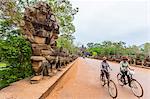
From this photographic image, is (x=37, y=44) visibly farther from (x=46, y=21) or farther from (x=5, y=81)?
(x=5, y=81)

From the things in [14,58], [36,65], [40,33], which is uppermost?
[40,33]

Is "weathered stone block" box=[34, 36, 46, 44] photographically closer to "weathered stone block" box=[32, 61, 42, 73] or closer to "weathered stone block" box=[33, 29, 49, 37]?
"weathered stone block" box=[33, 29, 49, 37]

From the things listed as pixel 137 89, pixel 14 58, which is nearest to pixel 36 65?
pixel 14 58

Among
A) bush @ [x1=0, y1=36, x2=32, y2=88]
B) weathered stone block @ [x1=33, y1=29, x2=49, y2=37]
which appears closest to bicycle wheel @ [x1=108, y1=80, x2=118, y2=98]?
weathered stone block @ [x1=33, y1=29, x2=49, y2=37]

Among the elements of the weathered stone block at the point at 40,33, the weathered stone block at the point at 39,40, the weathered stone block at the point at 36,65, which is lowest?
the weathered stone block at the point at 36,65

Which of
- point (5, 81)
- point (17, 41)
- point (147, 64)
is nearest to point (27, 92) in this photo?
point (5, 81)

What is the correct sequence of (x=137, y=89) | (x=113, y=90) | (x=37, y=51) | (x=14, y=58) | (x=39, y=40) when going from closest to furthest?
1. (x=113, y=90)
2. (x=37, y=51)
3. (x=137, y=89)
4. (x=39, y=40)
5. (x=14, y=58)

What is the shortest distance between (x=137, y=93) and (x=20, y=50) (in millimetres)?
5478

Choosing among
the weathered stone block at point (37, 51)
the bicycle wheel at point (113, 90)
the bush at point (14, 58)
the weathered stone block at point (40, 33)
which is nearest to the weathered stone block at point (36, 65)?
the weathered stone block at point (37, 51)

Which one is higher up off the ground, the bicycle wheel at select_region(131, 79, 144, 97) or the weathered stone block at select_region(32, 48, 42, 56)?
the weathered stone block at select_region(32, 48, 42, 56)

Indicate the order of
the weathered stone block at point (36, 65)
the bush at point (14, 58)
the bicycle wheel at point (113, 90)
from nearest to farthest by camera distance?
the bicycle wheel at point (113, 90) < the weathered stone block at point (36, 65) < the bush at point (14, 58)

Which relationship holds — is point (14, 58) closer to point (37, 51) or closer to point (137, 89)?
point (37, 51)

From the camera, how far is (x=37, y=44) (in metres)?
9.70

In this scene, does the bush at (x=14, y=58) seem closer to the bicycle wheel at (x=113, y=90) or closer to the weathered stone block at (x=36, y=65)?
the weathered stone block at (x=36, y=65)
